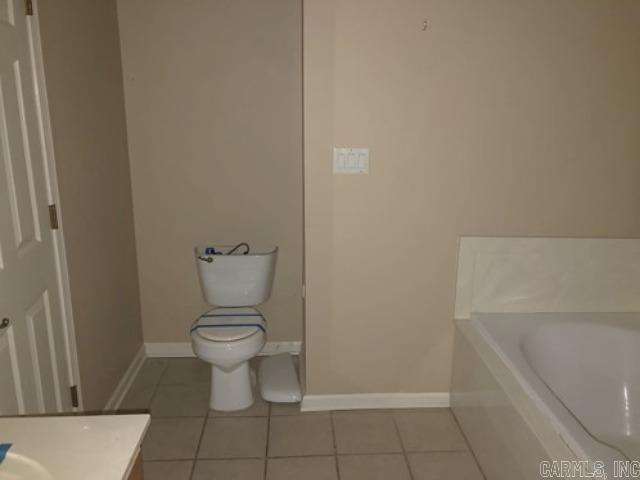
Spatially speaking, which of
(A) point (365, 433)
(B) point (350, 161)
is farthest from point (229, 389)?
(B) point (350, 161)

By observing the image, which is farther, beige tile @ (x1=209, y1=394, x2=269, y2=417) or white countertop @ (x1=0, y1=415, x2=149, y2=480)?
beige tile @ (x1=209, y1=394, x2=269, y2=417)

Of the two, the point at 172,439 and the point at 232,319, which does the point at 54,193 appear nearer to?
the point at 232,319

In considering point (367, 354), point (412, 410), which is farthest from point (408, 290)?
point (412, 410)

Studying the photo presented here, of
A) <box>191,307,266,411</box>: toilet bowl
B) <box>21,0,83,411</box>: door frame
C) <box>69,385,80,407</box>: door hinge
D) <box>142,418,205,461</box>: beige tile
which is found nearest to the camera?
<box>21,0,83,411</box>: door frame

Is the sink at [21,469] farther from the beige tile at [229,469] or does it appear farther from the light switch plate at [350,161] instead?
the light switch plate at [350,161]

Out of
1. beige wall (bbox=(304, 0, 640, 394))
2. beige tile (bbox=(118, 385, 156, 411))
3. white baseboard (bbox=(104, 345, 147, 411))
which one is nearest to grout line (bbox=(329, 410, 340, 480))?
beige wall (bbox=(304, 0, 640, 394))

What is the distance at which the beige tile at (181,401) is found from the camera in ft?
8.52

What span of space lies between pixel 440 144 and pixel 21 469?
193 centimetres

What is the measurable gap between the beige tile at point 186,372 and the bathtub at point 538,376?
4.56 ft

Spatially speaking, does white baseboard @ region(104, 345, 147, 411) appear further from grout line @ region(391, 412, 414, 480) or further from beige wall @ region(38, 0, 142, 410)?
grout line @ region(391, 412, 414, 480)

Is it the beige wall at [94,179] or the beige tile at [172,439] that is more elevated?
the beige wall at [94,179]

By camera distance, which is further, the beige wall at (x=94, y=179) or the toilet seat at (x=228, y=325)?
the toilet seat at (x=228, y=325)

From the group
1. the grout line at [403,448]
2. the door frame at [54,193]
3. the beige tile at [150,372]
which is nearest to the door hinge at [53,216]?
the door frame at [54,193]

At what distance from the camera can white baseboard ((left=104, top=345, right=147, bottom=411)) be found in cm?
256
